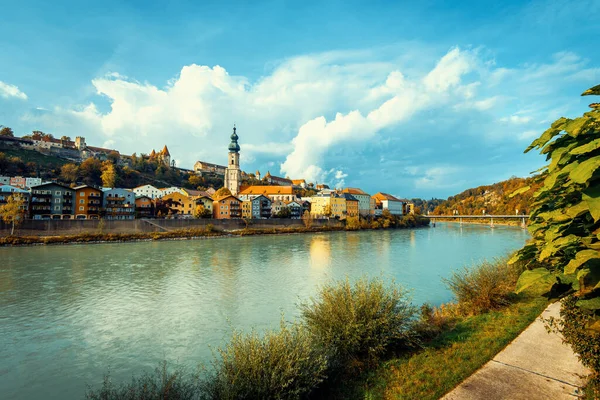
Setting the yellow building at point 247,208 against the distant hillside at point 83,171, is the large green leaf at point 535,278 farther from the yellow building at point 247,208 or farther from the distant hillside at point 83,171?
the distant hillside at point 83,171

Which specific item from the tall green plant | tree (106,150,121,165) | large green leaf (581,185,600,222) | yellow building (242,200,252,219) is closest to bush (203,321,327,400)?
the tall green plant

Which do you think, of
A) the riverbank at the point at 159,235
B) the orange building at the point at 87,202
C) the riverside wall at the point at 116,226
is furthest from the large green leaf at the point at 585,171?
the orange building at the point at 87,202

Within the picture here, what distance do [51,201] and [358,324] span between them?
58894 millimetres

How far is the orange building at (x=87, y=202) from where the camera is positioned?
179 ft

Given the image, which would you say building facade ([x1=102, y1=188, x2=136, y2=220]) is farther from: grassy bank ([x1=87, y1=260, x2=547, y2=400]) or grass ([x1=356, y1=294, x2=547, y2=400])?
grass ([x1=356, y1=294, x2=547, y2=400])

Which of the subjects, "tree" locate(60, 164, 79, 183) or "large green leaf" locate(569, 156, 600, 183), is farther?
"tree" locate(60, 164, 79, 183)

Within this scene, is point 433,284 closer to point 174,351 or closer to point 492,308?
point 492,308

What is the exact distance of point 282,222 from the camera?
217ft

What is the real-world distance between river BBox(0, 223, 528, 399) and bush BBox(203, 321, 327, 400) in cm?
467

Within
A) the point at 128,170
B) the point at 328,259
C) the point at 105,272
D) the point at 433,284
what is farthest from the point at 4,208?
the point at 128,170

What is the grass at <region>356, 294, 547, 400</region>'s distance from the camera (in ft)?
17.4

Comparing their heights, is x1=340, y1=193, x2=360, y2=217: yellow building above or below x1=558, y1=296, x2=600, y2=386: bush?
above

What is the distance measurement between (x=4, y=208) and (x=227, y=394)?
46756mm

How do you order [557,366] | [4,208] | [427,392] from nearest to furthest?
[427,392] → [557,366] → [4,208]
